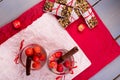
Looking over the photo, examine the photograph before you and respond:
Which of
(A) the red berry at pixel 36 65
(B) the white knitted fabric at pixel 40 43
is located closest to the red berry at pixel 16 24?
(B) the white knitted fabric at pixel 40 43

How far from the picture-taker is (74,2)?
1.18 meters

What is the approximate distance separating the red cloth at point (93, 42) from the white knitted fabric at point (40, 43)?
0.02 meters

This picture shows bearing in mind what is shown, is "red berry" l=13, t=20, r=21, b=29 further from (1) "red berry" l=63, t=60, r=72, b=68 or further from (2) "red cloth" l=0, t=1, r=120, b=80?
(1) "red berry" l=63, t=60, r=72, b=68

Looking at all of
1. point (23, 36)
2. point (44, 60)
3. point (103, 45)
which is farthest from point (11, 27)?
point (103, 45)

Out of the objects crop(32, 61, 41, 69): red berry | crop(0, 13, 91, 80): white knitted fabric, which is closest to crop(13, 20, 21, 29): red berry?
crop(0, 13, 91, 80): white knitted fabric

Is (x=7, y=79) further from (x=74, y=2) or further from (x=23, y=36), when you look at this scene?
(x=74, y=2)

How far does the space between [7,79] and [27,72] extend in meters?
0.07

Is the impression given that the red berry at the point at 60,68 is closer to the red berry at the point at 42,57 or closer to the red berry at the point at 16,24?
the red berry at the point at 42,57

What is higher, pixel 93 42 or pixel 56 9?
pixel 56 9

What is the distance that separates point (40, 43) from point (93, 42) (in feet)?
0.61

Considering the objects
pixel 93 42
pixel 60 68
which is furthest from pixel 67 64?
pixel 93 42

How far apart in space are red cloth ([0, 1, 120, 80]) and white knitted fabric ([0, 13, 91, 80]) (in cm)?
2

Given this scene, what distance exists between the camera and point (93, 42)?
121 cm

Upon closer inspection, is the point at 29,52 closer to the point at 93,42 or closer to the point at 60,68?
the point at 60,68
